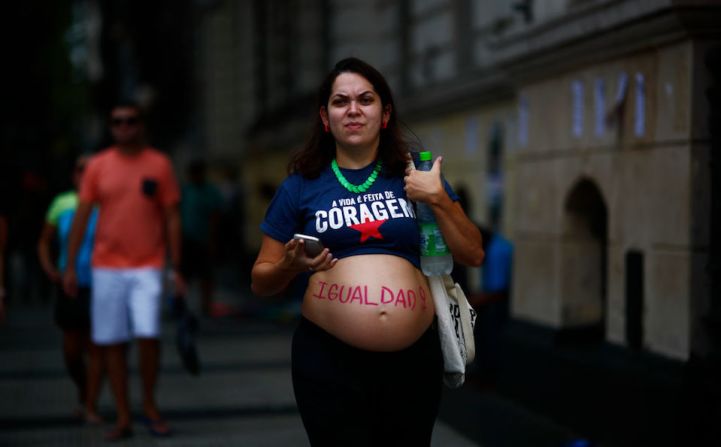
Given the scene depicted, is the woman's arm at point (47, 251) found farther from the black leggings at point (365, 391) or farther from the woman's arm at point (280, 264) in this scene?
the black leggings at point (365, 391)

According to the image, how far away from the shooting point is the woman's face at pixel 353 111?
4223 mm

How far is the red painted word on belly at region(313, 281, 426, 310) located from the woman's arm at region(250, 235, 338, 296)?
9 cm

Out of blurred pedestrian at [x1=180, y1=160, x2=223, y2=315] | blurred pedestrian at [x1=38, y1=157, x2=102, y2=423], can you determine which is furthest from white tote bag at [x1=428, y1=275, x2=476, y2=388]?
blurred pedestrian at [x1=180, y1=160, x2=223, y2=315]

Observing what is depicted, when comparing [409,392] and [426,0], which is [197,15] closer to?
[426,0]

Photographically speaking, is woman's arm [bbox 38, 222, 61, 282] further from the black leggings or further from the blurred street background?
the black leggings

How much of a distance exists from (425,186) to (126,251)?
3846 millimetres

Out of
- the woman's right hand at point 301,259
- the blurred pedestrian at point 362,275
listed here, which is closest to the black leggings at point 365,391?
the blurred pedestrian at point 362,275

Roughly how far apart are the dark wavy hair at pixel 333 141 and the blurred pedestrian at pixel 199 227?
11311 millimetres

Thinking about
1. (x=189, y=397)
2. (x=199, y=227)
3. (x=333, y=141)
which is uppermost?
(x=333, y=141)

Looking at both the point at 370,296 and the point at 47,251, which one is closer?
the point at 370,296

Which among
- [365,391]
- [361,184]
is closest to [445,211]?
[361,184]

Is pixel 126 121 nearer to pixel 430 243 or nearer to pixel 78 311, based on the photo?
pixel 78 311

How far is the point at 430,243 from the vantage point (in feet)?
13.8

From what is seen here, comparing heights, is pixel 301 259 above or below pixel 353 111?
below
